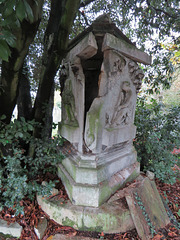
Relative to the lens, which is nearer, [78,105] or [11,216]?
[11,216]

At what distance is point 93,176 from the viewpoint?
5.74 ft

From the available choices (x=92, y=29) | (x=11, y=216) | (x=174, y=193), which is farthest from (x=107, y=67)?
(x=174, y=193)

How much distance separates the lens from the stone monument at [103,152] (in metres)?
1.68

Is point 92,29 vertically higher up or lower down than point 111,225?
higher up

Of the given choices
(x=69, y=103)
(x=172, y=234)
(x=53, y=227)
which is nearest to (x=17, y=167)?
(x=53, y=227)

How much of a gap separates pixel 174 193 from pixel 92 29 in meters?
2.89

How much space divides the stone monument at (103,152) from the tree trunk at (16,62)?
54cm

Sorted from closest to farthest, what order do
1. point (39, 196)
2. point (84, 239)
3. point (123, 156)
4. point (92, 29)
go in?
point (84, 239)
point (92, 29)
point (39, 196)
point (123, 156)

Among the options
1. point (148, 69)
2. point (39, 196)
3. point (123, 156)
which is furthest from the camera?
point (148, 69)

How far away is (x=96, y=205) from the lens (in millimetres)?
1725

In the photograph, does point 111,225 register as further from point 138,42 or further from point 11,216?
point 138,42

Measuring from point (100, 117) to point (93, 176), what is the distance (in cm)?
70

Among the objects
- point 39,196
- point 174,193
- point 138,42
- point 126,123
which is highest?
point 138,42

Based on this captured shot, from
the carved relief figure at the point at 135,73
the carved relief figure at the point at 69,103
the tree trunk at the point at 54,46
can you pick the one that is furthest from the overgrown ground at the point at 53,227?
the carved relief figure at the point at 135,73
